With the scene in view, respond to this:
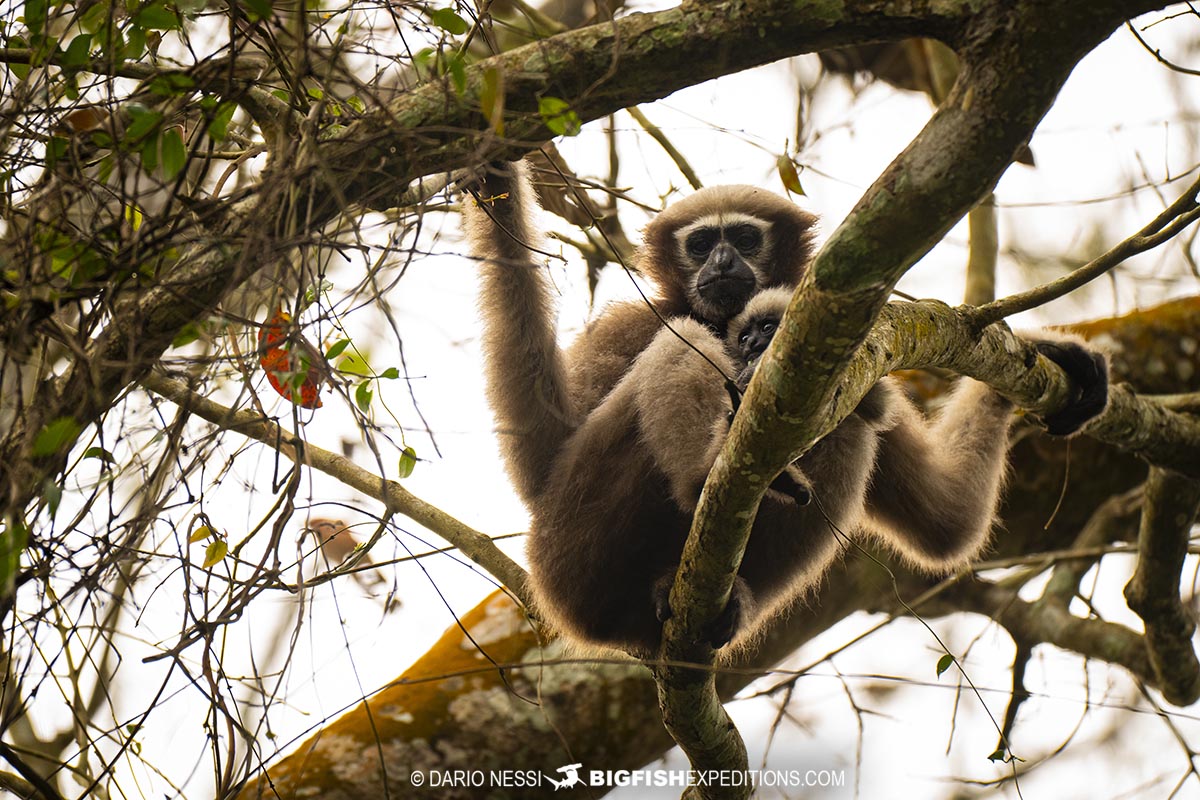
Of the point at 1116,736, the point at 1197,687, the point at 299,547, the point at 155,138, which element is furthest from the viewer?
the point at 1116,736

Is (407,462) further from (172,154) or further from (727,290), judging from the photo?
(727,290)

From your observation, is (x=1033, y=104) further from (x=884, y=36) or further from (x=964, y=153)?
(x=884, y=36)

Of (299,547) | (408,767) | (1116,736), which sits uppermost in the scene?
(299,547)

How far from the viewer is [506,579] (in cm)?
530

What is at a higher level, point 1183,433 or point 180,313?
point 180,313

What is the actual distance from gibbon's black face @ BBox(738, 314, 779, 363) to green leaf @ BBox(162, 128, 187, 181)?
2.39 metres

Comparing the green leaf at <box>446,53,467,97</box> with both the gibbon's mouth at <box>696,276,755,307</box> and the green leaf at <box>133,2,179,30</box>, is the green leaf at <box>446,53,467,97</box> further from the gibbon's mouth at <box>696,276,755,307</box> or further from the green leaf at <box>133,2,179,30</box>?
the gibbon's mouth at <box>696,276,755,307</box>

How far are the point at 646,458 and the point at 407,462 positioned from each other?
1.44 meters

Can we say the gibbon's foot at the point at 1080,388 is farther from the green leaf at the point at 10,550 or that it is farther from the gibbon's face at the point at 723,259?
the green leaf at the point at 10,550

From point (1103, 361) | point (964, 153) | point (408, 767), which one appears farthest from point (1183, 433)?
point (408, 767)

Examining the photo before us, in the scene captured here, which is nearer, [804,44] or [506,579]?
[804,44]

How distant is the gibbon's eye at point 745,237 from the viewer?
5.91m

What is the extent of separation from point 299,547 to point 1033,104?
235 centimetres

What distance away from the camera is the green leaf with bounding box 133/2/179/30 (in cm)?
287
